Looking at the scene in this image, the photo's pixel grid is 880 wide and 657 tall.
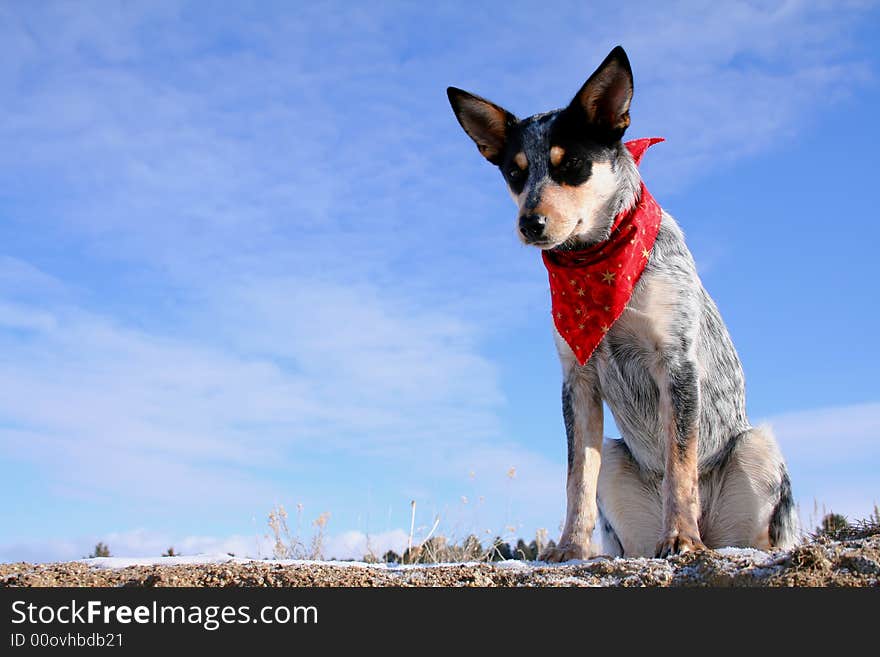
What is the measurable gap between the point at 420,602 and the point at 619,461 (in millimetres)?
3231

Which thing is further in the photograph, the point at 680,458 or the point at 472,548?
the point at 472,548

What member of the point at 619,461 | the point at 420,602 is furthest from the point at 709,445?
the point at 420,602

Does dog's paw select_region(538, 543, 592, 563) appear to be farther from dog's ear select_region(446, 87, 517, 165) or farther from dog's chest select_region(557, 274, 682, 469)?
dog's ear select_region(446, 87, 517, 165)

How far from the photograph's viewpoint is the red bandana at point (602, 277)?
616 centimetres

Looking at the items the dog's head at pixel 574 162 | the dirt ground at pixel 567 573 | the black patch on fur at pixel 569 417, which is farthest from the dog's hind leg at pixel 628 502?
the dog's head at pixel 574 162

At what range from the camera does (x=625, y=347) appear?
6.27 m

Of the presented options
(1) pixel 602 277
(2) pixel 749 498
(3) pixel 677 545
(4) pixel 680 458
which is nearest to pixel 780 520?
(2) pixel 749 498

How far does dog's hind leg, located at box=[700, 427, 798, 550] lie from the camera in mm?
6312

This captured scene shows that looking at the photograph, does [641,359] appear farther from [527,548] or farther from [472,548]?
[527,548]

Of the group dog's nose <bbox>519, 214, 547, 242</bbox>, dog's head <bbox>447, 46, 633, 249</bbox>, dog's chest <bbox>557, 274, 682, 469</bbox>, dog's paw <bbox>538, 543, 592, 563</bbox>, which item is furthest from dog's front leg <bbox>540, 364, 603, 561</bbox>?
dog's nose <bbox>519, 214, 547, 242</bbox>

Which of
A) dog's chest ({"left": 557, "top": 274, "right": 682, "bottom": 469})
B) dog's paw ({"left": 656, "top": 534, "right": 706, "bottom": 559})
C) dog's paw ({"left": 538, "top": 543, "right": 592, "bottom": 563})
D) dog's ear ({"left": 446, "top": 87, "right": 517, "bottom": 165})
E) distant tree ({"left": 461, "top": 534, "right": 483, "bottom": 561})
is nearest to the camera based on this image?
dog's paw ({"left": 656, "top": 534, "right": 706, "bottom": 559})

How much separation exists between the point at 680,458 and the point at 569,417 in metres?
0.87

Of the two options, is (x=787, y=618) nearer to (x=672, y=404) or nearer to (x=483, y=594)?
(x=483, y=594)

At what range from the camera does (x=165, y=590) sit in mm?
4094
